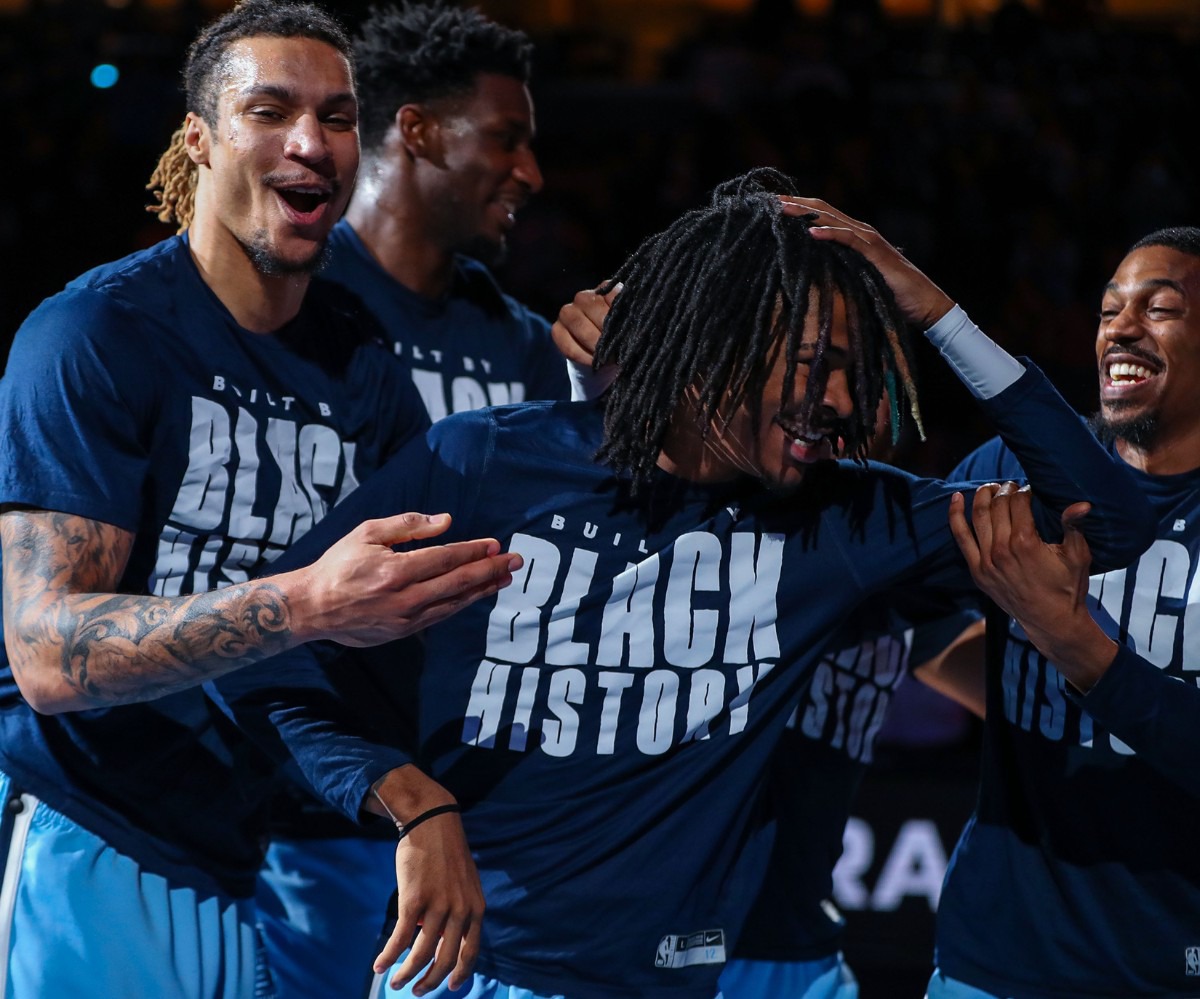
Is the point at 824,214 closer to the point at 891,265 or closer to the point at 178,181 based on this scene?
the point at 891,265

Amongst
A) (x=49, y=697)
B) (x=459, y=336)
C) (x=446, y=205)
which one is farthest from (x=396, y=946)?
(x=446, y=205)

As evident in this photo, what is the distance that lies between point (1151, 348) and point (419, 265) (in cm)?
152

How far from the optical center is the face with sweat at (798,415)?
6.62 feet

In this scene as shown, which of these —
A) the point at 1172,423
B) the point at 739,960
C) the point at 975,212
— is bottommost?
the point at 739,960

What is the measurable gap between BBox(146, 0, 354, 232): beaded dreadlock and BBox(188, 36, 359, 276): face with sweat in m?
0.02

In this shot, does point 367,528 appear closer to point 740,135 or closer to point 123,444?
point 123,444

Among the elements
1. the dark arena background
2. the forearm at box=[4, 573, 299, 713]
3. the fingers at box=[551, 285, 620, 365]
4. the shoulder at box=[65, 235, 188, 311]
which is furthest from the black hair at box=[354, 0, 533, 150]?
the dark arena background

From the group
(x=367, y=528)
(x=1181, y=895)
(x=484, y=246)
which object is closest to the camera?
(x=367, y=528)

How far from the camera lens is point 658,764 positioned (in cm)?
208

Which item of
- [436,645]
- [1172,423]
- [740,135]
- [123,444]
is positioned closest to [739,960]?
[436,645]

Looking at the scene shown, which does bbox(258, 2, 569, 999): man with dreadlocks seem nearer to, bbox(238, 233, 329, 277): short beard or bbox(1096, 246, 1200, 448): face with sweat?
bbox(238, 233, 329, 277): short beard

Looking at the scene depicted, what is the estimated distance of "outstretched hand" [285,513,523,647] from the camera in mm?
1770

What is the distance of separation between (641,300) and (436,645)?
0.56 metres

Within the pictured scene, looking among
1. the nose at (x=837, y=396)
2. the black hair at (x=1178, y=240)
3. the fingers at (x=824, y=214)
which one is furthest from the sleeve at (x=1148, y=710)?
the black hair at (x=1178, y=240)
